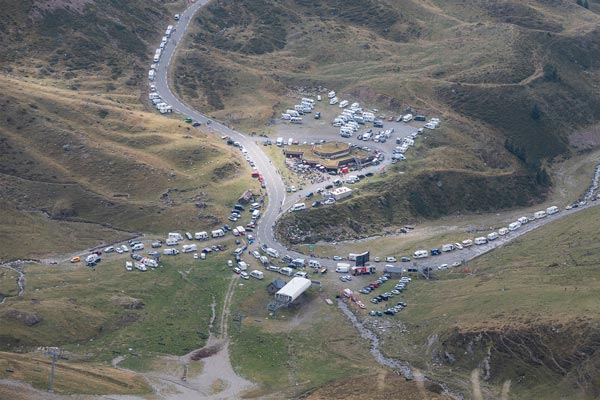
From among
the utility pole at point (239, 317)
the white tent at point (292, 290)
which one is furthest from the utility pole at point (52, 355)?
the white tent at point (292, 290)

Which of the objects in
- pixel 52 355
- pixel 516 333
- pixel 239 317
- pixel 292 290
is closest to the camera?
pixel 52 355

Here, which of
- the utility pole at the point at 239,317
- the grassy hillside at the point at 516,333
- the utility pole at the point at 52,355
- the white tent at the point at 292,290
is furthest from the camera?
the white tent at the point at 292,290

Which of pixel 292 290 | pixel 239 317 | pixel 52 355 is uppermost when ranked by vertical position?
pixel 52 355

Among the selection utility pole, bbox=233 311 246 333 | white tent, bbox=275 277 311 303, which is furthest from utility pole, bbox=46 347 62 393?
white tent, bbox=275 277 311 303

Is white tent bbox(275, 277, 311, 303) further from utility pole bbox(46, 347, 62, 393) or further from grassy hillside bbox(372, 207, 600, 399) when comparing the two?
utility pole bbox(46, 347, 62, 393)

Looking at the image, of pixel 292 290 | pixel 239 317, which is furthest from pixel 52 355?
pixel 292 290

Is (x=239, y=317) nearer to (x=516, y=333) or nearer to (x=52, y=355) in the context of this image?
(x=52, y=355)

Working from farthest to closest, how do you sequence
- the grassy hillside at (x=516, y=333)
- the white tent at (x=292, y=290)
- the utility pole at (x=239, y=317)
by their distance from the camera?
the white tent at (x=292, y=290)
the utility pole at (x=239, y=317)
the grassy hillside at (x=516, y=333)

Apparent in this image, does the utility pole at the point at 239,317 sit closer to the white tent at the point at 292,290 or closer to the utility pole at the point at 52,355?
the white tent at the point at 292,290
